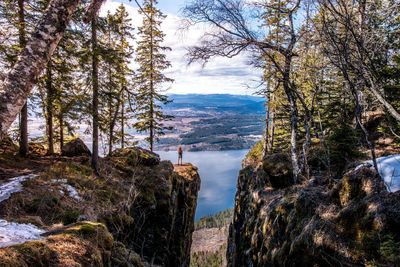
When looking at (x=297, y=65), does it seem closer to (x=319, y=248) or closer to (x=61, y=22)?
(x=319, y=248)

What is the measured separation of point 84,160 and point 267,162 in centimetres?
956

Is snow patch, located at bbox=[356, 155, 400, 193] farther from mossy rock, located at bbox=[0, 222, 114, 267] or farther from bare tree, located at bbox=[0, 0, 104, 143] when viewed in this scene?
bare tree, located at bbox=[0, 0, 104, 143]

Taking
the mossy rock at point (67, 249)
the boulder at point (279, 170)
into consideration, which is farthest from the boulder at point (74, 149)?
the mossy rock at point (67, 249)

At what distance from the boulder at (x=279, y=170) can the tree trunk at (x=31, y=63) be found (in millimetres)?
11256

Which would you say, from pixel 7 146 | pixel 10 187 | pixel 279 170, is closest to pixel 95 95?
pixel 10 187

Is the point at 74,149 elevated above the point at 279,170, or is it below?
above

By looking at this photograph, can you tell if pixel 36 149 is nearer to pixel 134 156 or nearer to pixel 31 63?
pixel 134 156

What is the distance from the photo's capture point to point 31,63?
2.23 meters

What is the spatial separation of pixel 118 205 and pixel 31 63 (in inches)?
349

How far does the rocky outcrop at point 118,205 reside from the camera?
6059mm

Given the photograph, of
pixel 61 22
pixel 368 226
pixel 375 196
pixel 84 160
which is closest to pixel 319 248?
pixel 368 226

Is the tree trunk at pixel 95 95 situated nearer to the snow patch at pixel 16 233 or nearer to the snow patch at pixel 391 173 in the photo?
the snow patch at pixel 16 233

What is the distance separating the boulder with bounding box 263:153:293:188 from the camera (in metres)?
12.2

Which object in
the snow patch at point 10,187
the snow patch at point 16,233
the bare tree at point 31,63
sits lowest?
the snow patch at point 10,187
